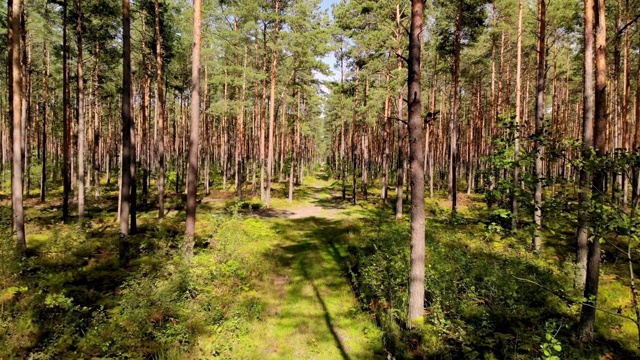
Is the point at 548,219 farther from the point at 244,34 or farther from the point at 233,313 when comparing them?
the point at 244,34

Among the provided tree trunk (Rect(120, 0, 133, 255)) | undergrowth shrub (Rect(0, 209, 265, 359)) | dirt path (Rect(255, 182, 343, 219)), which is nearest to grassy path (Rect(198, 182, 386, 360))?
undergrowth shrub (Rect(0, 209, 265, 359))

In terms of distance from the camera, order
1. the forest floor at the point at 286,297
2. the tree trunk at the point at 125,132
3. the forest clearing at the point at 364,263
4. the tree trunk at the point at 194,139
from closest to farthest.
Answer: the forest clearing at the point at 364,263 → the forest floor at the point at 286,297 → the tree trunk at the point at 194,139 → the tree trunk at the point at 125,132

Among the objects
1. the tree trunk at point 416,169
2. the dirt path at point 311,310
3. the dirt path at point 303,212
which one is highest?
the tree trunk at point 416,169

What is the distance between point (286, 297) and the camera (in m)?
9.38

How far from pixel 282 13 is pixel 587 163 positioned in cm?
2227

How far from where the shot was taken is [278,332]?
7.66m

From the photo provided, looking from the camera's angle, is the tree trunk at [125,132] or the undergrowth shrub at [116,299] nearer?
the undergrowth shrub at [116,299]

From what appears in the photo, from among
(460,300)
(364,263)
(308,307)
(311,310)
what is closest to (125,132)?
(308,307)

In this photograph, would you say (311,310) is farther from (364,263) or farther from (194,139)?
(194,139)

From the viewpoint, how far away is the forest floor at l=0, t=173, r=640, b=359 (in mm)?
6734

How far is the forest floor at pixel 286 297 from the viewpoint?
22.1 ft

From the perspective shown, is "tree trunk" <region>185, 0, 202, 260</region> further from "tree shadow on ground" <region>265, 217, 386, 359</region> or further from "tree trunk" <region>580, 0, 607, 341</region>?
"tree trunk" <region>580, 0, 607, 341</region>

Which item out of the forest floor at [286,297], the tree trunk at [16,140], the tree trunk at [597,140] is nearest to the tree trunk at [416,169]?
the forest floor at [286,297]

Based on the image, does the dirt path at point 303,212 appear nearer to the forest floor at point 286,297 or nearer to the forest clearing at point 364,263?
the forest clearing at point 364,263
